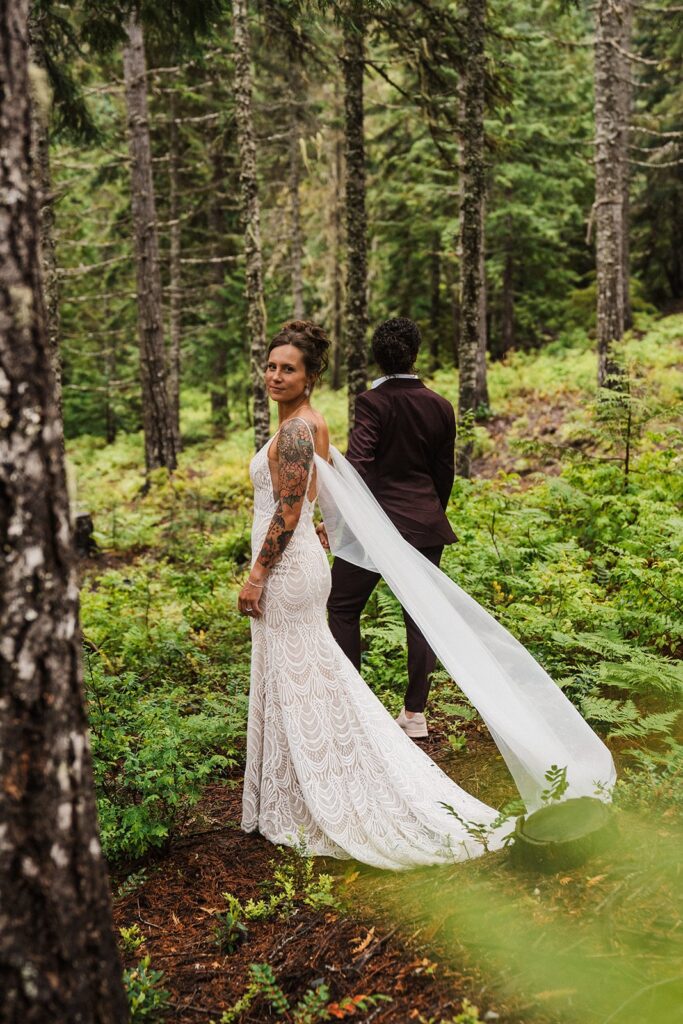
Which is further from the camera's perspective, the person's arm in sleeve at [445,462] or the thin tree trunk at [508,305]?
the thin tree trunk at [508,305]

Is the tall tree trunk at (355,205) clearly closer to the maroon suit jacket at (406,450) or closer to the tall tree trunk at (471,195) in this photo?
the tall tree trunk at (471,195)

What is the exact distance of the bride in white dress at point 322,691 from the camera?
4.13 metres

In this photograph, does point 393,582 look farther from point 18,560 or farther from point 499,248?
point 499,248

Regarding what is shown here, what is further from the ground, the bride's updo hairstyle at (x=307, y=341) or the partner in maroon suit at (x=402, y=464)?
the bride's updo hairstyle at (x=307, y=341)

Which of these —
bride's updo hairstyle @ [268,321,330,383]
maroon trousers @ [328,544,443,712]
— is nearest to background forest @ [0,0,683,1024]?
maroon trousers @ [328,544,443,712]

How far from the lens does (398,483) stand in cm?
564

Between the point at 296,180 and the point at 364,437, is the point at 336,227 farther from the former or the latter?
the point at 364,437

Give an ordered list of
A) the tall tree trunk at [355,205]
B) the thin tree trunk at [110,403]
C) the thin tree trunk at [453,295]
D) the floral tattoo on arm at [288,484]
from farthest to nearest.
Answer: the thin tree trunk at [110,403] < the thin tree trunk at [453,295] < the tall tree trunk at [355,205] < the floral tattoo on arm at [288,484]

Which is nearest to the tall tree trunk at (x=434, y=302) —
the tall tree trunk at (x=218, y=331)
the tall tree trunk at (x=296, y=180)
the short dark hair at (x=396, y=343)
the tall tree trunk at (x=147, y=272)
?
the tall tree trunk at (x=296, y=180)

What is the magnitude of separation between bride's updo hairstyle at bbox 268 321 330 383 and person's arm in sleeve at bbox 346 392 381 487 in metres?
0.96

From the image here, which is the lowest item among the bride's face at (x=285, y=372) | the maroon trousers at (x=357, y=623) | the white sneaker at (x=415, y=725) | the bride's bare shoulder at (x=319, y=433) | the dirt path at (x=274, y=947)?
the white sneaker at (x=415, y=725)

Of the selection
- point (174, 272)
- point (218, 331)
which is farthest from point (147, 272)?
point (218, 331)

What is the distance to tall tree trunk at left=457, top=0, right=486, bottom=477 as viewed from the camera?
10.5 m

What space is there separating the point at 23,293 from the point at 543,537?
6182 mm
